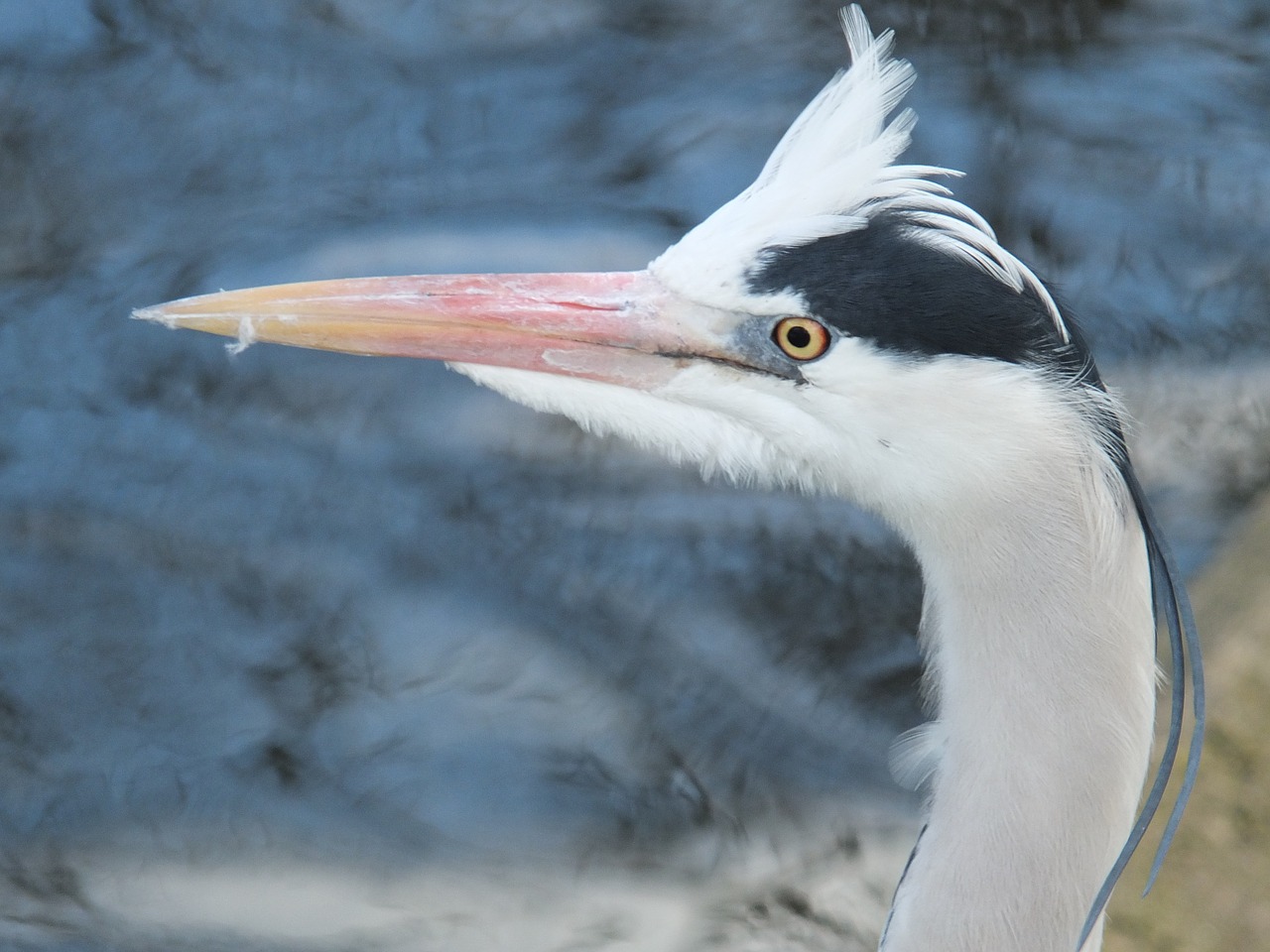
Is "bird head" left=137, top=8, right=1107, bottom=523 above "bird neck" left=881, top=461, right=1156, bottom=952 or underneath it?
above

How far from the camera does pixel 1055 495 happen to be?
157 cm

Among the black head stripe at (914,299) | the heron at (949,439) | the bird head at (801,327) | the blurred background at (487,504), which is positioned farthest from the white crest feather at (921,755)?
the blurred background at (487,504)

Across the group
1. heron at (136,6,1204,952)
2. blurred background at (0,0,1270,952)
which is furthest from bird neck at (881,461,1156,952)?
→ blurred background at (0,0,1270,952)

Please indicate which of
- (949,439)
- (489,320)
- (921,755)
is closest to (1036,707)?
(921,755)

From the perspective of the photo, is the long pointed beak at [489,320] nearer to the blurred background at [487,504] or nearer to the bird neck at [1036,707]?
the bird neck at [1036,707]

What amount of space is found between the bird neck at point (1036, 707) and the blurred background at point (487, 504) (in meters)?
0.77

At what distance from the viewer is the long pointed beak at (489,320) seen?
5.68 ft

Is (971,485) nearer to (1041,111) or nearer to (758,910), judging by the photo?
(758,910)

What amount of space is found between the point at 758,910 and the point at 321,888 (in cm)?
76

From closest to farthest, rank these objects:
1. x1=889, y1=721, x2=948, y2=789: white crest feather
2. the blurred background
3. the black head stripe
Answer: the black head stripe < x1=889, y1=721, x2=948, y2=789: white crest feather < the blurred background

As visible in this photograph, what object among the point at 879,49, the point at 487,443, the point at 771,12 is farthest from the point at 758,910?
the point at 771,12

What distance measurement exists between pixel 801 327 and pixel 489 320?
376 millimetres

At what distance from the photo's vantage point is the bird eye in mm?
1638

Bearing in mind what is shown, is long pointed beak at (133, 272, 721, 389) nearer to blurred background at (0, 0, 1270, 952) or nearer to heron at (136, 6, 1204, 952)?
heron at (136, 6, 1204, 952)
